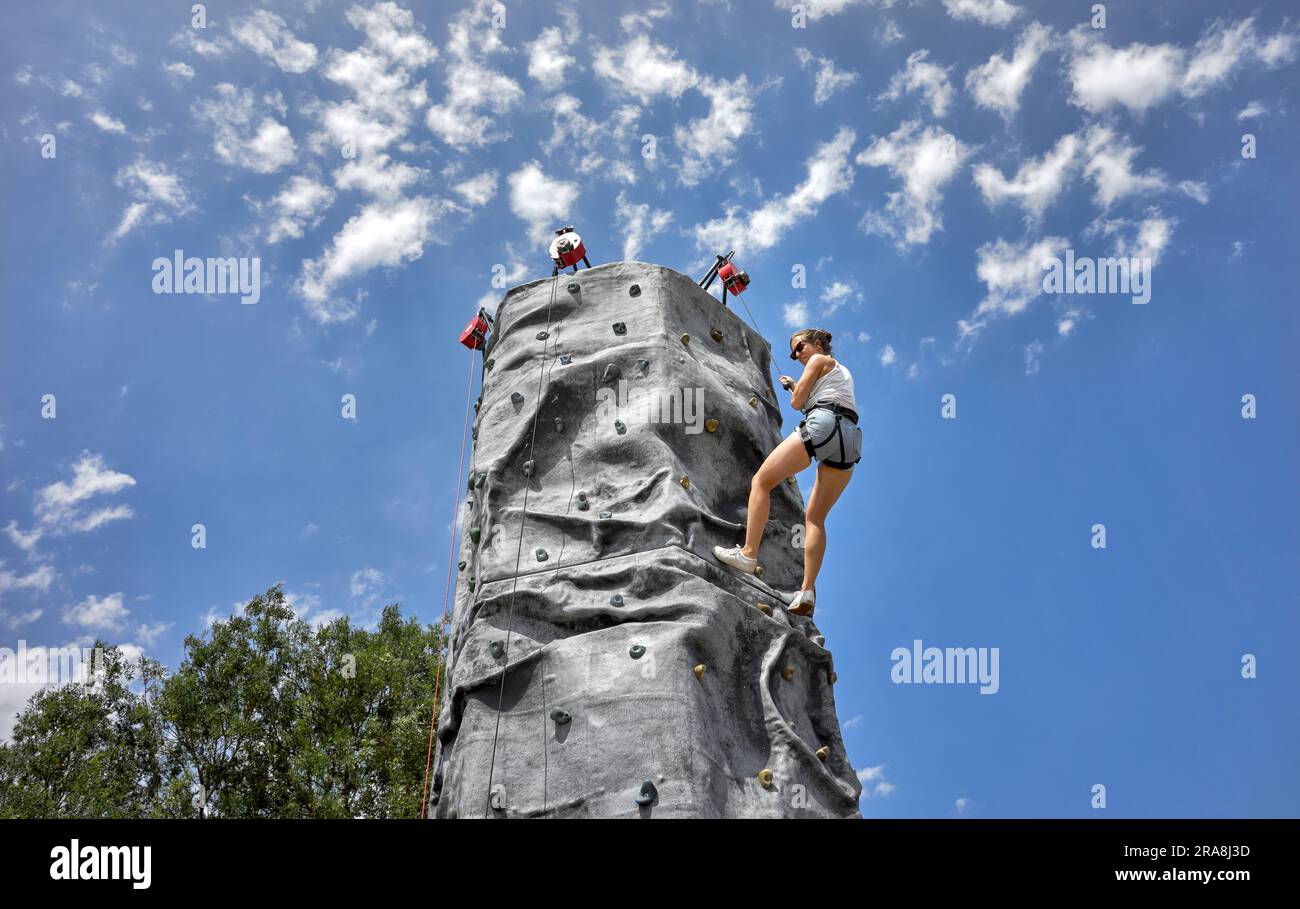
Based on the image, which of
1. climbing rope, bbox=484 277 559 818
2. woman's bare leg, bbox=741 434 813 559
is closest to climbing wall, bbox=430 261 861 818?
climbing rope, bbox=484 277 559 818

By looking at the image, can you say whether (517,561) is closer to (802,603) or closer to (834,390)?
(802,603)

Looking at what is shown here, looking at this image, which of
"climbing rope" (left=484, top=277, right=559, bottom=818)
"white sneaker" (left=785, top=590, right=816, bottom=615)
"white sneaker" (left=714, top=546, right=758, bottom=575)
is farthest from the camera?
"white sneaker" (left=785, top=590, right=816, bottom=615)

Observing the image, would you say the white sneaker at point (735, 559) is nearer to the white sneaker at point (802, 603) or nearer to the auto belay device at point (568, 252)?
the white sneaker at point (802, 603)

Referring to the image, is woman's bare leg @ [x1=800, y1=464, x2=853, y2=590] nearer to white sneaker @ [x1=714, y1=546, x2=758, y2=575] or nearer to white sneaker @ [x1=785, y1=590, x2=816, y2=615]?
white sneaker @ [x1=785, y1=590, x2=816, y2=615]

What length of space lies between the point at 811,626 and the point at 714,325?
275 centimetres

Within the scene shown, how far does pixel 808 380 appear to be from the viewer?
7445 millimetres

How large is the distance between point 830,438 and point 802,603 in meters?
1.12

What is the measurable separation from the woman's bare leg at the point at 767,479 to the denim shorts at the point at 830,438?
0.07 metres

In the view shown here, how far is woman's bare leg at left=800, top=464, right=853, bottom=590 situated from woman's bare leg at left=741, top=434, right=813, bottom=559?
0.58ft

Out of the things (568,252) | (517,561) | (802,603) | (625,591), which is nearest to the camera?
(625,591)

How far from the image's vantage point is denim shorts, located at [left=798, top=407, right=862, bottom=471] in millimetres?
7277

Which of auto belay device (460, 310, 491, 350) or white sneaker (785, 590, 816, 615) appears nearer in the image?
white sneaker (785, 590, 816, 615)

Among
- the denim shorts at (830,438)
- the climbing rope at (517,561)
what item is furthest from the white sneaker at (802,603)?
the climbing rope at (517,561)

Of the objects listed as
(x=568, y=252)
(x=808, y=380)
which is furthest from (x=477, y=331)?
(x=808, y=380)
